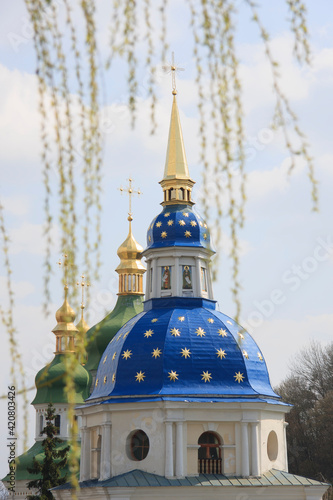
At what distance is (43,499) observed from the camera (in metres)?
32.1

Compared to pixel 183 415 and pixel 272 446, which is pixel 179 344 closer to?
pixel 183 415

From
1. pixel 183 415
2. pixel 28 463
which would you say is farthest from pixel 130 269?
pixel 183 415

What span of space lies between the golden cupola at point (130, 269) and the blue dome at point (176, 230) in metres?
11.5

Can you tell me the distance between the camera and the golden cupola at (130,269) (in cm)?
4653

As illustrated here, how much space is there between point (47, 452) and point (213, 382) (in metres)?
7.67

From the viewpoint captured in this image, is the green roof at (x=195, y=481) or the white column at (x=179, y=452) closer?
the green roof at (x=195, y=481)

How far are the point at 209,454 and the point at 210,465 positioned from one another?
15.1 inches

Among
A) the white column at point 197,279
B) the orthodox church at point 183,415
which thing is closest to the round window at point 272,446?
the orthodox church at point 183,415

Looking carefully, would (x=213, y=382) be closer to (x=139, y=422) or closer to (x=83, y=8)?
(x=139, y=422)

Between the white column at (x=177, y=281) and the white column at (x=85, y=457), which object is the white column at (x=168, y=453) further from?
the white column at (x=177, y=281)

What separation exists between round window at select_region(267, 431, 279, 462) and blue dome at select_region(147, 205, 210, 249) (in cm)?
759

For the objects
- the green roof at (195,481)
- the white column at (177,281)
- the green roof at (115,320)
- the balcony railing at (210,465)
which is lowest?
the green roof at (195,481)

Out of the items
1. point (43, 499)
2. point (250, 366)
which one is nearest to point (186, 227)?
point (250, 366)

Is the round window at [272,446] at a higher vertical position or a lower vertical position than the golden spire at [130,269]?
lower
